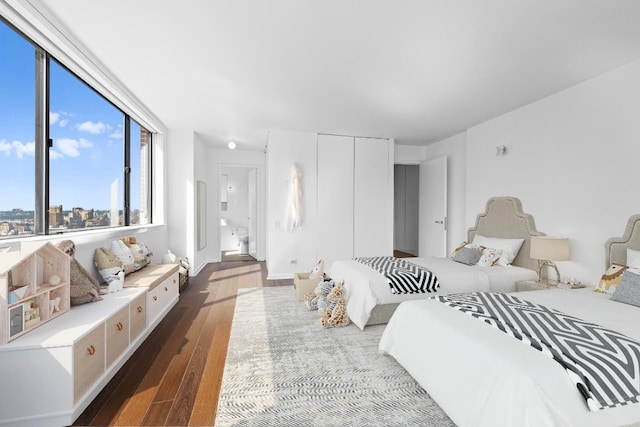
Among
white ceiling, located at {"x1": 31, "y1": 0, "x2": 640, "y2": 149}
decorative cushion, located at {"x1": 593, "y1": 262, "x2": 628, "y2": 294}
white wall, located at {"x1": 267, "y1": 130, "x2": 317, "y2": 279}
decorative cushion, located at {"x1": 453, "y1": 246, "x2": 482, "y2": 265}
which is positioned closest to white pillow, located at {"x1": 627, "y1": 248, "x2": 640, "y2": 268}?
decorative cushion, located at {"x1": 593, "y1": 262, "x2": 628, "y2": 294}

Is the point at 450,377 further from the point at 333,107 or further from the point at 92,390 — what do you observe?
the point at 333,107

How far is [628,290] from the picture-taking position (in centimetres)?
222

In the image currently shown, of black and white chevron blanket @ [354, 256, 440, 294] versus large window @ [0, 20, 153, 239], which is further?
black and white chevron blanket @ [354, 256, 440, 294]

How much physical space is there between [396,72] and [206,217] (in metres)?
4.94

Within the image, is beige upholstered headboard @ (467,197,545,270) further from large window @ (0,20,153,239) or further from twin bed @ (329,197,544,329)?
large window @ (0,20,153,239)

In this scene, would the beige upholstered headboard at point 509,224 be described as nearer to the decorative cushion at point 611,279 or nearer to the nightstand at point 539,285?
the nightstand at point 539,285

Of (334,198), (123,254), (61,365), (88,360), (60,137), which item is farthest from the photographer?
(334,198)

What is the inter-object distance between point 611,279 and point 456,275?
122 centimetres

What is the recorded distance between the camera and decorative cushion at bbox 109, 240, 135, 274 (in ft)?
10.2

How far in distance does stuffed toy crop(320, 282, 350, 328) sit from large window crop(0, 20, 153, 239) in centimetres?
257

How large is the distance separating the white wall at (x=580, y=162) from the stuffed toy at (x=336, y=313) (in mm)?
2504

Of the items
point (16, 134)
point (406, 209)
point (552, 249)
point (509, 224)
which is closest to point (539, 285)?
point (552, 249)

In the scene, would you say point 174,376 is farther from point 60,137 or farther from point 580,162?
point 580,162

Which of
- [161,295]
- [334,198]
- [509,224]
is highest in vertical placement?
[334,198]
